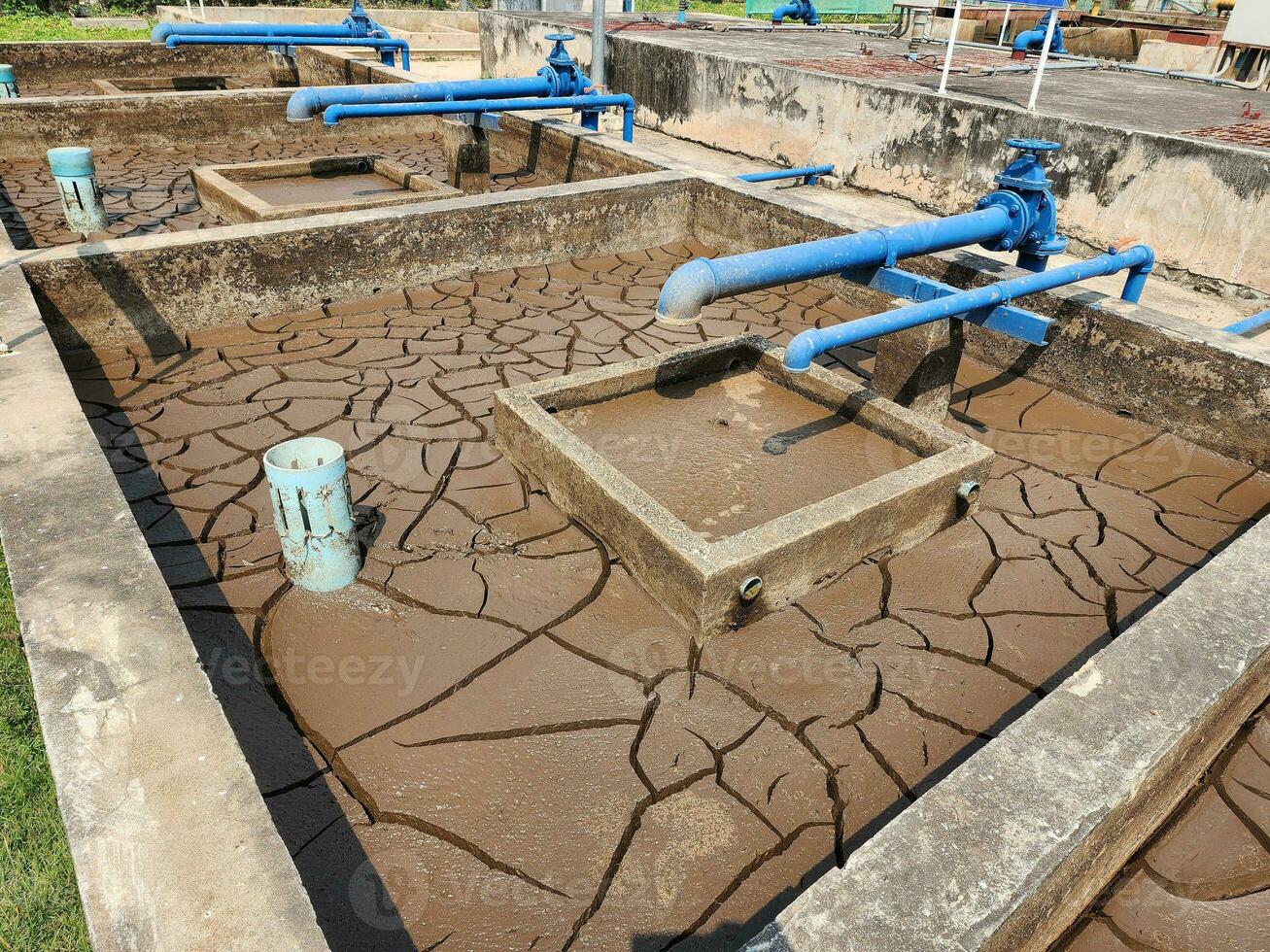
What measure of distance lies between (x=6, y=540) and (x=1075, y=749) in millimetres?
2874

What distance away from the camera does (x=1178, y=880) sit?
2.15m

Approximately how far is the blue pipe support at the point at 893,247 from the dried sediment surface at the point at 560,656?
902 millimetres

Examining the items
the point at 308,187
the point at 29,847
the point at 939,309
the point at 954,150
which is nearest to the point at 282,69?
the point at 308,187

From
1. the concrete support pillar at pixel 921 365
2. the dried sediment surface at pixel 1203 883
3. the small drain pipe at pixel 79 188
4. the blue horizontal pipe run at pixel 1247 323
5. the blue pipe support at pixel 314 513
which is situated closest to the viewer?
the dried sediment surface at pixel 1203 883

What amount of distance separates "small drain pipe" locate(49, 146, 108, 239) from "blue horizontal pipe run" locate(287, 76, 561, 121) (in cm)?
143

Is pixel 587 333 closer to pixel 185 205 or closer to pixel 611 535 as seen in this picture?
pixel 611 535

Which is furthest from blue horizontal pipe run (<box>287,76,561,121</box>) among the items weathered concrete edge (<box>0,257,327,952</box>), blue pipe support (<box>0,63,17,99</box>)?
blue pipe support (<box>0,63,17,99</box>)

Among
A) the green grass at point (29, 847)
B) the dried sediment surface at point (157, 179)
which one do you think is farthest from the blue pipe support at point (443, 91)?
the green grass at point (29, 847)

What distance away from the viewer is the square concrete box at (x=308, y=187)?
6164 millimetres

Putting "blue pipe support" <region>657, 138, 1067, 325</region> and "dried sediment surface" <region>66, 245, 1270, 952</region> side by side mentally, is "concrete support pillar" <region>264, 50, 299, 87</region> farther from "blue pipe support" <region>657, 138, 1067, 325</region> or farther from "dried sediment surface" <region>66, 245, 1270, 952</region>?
"blue pipe support" <region>657, 138, 1067, 325</region>

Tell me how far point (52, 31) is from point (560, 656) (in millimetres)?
17620

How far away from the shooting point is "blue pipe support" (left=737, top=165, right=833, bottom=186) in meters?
6.64

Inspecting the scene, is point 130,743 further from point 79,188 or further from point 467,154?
point 467,154

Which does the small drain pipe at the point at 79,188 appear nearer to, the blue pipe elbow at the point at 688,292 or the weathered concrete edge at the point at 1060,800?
the blue pipe elbow at the point at 688,292
